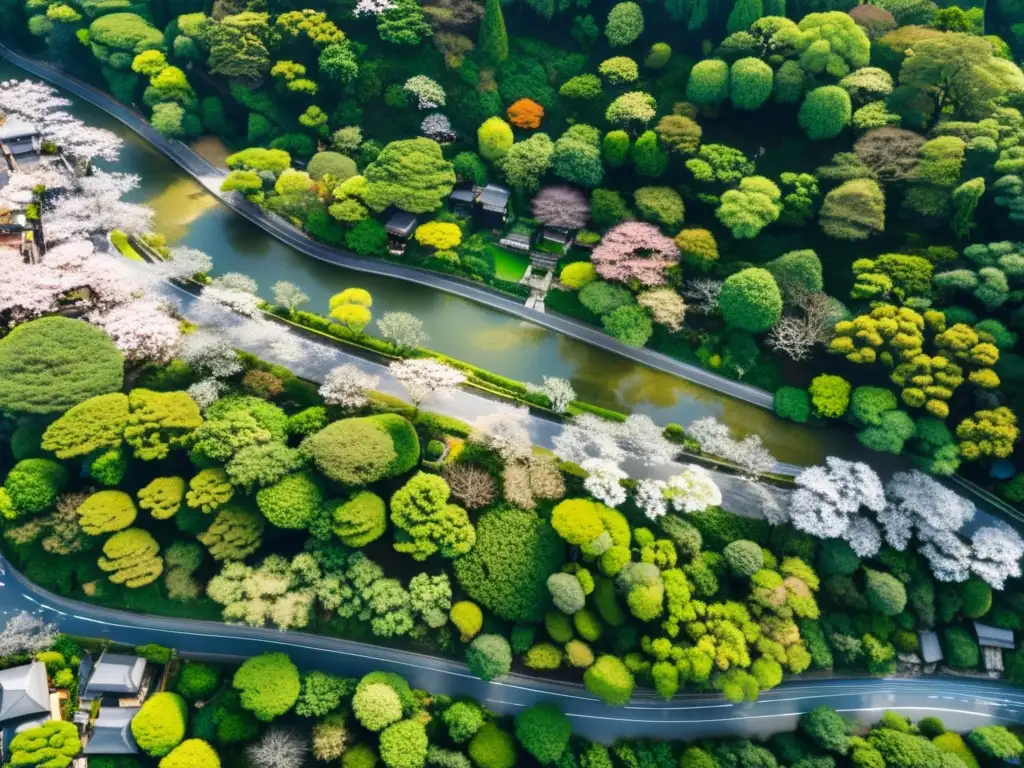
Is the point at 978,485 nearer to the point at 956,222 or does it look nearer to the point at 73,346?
the point at 956,222

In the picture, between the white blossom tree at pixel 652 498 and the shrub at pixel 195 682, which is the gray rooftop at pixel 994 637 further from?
the shrub at pixel 195 682

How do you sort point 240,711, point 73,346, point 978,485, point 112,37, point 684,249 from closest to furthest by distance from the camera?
1. point 240,711
2. point 73,346
3. point 978,485
4. point 684,249
5. point 112,37

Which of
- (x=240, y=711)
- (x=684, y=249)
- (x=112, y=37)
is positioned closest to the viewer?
(x=240, y=711)

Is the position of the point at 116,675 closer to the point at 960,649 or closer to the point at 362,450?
the point at 362,450

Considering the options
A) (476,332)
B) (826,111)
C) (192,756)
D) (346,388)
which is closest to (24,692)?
(192,756)

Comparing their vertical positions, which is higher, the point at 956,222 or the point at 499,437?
the point at 956,222

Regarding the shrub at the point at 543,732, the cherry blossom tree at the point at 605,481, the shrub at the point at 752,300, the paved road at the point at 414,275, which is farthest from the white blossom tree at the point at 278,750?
the shrub at the point at 752,300

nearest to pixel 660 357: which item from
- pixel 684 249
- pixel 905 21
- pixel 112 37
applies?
pixel 684 249
